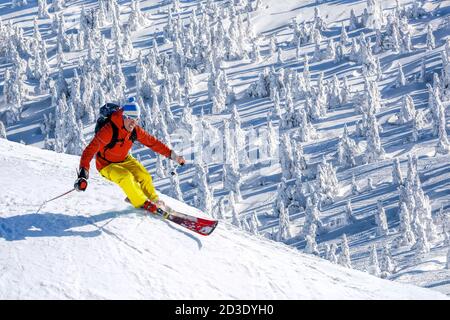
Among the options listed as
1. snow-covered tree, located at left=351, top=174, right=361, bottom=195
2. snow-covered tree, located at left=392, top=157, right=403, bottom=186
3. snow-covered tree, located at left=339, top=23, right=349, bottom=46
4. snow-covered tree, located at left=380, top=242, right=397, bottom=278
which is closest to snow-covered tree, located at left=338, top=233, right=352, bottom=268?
snow-covered tree, located at left=380, top=242, right=397, bottom=278

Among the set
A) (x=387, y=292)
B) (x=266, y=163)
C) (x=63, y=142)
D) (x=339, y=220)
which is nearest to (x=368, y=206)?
(x=339, y=220)

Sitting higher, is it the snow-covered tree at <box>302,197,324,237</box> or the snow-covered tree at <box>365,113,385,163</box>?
the snow-covered tree at <box>365,113,385,163</box>

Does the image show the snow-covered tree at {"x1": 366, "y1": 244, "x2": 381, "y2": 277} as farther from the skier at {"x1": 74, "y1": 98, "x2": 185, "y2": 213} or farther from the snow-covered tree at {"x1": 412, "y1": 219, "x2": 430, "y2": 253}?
the skier at {"x1": 74, "y1": 98, "x2": 185, "y2": 213}

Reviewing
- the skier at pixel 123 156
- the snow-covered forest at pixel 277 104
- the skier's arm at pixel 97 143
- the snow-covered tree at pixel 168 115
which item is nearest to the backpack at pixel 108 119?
the skier at pixel 123 156

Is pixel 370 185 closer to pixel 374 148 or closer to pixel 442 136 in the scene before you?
pixel 374 148

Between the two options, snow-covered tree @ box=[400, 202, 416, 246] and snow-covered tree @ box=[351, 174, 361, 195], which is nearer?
snow-covered tree @ box=[400, 202, 416, 246]

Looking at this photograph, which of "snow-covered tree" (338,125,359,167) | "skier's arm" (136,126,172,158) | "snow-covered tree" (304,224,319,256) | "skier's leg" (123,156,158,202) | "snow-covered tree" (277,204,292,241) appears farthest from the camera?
"snow-covered tree" (338,125,359,167)

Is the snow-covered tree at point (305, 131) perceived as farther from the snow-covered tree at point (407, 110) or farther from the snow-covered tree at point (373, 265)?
the snow-covered tree at point (373, 265)
